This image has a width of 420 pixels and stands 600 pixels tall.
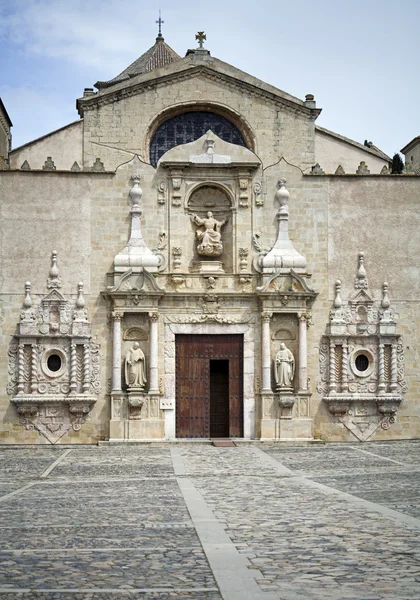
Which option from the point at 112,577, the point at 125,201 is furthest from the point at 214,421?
the point at 112,577

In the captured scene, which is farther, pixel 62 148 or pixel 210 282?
pixel 62 148

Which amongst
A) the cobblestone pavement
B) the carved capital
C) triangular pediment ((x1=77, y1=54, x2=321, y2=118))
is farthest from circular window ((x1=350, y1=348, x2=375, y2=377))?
triangular pediment ((x1=77, y1=54, x2=321, y2=118))

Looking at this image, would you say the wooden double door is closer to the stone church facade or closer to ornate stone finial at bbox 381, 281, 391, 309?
the stone church facade

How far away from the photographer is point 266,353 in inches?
951

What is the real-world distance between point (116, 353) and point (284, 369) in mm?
4189

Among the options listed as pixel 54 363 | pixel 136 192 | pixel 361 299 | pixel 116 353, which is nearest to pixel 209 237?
pixel 136 192

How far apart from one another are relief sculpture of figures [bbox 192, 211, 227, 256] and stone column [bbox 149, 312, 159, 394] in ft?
6.82

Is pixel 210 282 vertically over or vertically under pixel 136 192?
under

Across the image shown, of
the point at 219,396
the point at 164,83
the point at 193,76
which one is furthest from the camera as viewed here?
the point at 193,76

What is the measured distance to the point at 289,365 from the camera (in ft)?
78.9

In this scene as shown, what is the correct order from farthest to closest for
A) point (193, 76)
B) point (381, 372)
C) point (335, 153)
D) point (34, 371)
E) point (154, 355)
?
point (335, 153)
point (193, 76)
point (381, 372)
point (154, 355)
point (34, 371)

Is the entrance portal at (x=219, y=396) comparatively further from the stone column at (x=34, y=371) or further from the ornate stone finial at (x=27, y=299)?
the ornate stone finial at (x=27, y=299)

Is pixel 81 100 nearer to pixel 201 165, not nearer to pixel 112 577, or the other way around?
pixel 201 165

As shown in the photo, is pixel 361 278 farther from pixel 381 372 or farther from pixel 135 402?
pixel 135 402
